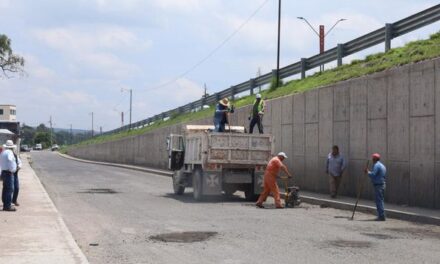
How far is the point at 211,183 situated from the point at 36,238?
9071 mm

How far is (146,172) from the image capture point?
144 feet

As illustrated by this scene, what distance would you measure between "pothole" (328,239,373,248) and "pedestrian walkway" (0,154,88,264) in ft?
14.7

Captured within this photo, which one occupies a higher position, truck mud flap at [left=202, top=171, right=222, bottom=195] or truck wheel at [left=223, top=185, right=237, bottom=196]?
truck mud flap at [left=202, top=171, right=222, bottom=195]

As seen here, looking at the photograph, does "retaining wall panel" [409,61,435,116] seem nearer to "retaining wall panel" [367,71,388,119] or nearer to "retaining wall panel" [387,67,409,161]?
"retaining wall panel" [387,67,409,161]

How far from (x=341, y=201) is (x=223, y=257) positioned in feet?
31.1

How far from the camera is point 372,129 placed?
61.2 feet

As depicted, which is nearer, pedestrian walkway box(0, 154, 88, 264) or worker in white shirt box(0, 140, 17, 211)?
pedestrian walkway box(0, 154, 88, 264)

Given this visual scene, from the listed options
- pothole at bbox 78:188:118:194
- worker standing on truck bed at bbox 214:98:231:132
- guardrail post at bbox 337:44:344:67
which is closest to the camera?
worker standing on truck bed at bbox 214:98:231:132

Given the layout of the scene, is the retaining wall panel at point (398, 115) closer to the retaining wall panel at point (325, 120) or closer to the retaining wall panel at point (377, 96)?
the retaining wall panel at point (377, 96)

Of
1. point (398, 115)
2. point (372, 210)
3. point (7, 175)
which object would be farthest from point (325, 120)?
point (7, 175)

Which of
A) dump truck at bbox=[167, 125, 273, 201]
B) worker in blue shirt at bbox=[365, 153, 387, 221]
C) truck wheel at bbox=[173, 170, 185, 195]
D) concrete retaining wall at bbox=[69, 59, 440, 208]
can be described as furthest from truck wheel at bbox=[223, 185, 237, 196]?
worker in blue shirt at bbox=[365, 153, 387, 221]

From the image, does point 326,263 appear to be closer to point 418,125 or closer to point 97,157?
point 418,125

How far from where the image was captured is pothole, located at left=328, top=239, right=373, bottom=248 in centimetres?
1102

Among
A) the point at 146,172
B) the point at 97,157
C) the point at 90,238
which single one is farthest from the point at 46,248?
the point at 97,157
